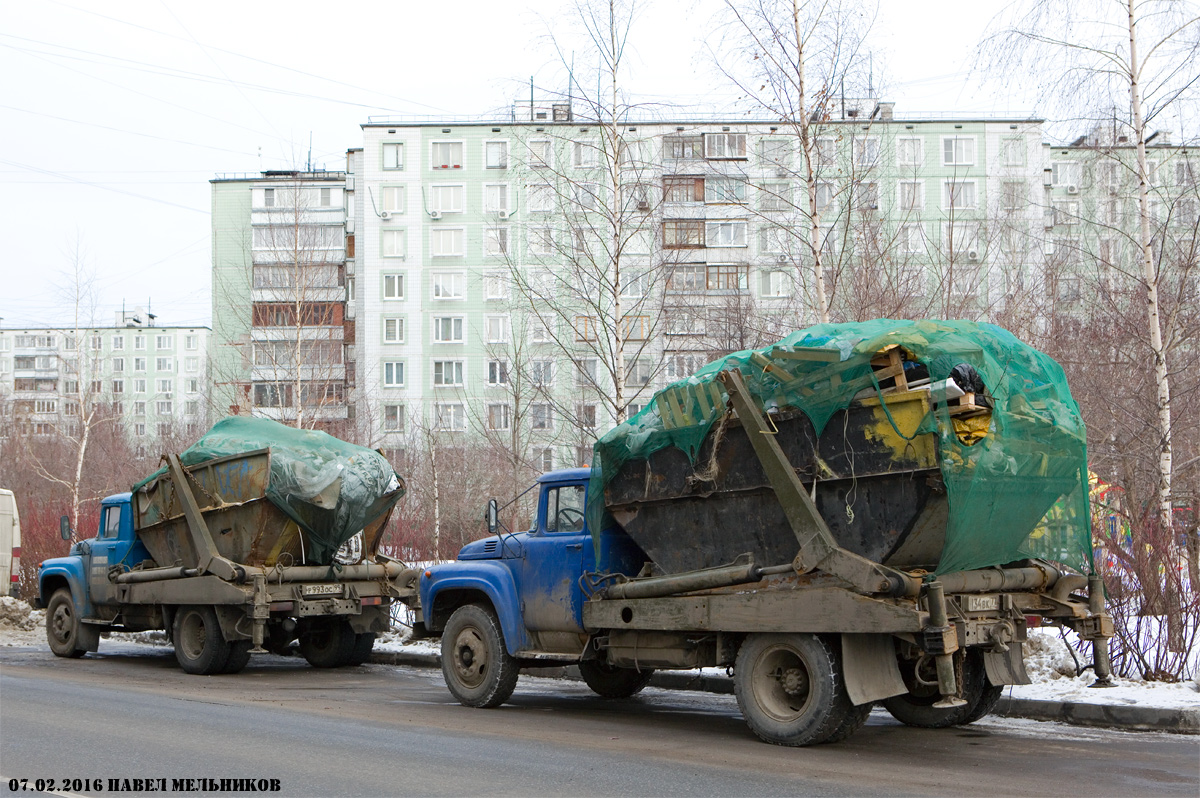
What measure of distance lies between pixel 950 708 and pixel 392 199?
52327 millimetres

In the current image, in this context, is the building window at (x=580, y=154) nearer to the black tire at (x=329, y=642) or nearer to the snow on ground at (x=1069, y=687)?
the black tire at (x=329, y=642)

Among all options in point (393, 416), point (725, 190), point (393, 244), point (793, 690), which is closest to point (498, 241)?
point (725, 190)

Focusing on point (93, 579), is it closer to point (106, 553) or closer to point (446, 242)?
point (106, 553)

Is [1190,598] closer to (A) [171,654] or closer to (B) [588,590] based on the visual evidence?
(B) [588,590]

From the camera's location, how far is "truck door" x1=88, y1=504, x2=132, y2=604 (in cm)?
1539

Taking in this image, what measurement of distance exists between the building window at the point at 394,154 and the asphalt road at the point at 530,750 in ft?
160

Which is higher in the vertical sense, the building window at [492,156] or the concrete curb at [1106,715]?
the building window at [492,156]

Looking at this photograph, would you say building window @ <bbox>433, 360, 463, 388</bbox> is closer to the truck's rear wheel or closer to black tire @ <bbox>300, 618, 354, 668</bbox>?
black tire @ <bbox>300, 618, 354, 668</bbox>

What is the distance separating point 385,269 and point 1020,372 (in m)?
52.2

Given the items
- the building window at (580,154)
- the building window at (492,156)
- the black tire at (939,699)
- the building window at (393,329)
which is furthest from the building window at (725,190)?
the building window at (393,329)

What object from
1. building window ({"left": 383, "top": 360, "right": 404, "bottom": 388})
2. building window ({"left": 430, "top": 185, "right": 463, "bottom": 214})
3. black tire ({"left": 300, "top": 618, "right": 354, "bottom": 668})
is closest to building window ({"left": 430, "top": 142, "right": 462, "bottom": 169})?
building window ({"left": 430, "top": 185, "right": 463, "bottom": 214})

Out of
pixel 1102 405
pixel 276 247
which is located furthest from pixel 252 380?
pixel 1102 405

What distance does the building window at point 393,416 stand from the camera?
53969mm

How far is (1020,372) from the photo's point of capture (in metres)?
8.45
